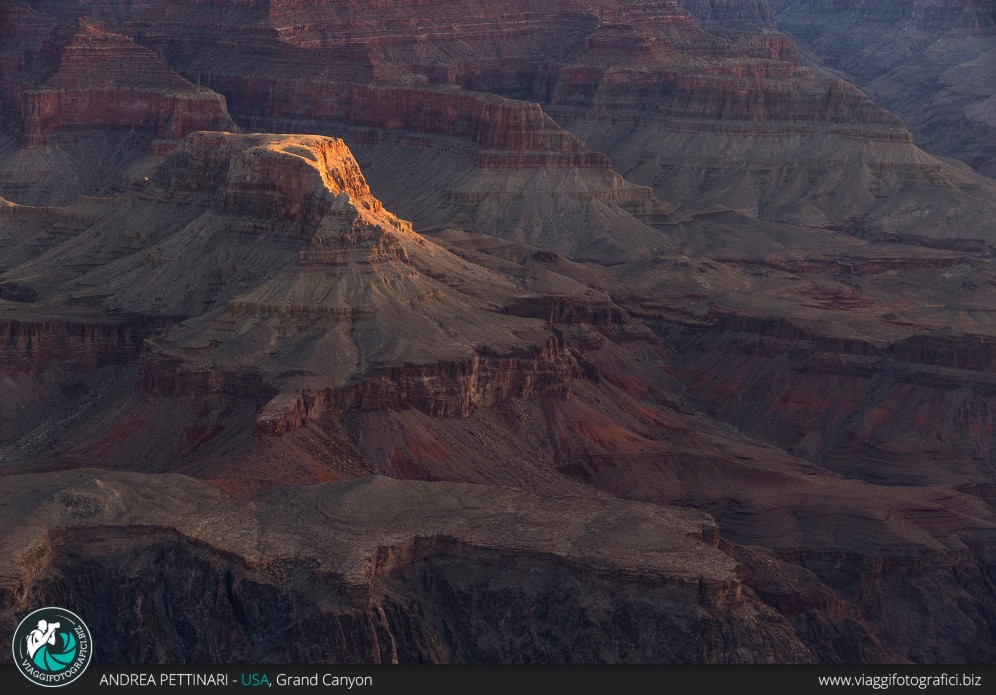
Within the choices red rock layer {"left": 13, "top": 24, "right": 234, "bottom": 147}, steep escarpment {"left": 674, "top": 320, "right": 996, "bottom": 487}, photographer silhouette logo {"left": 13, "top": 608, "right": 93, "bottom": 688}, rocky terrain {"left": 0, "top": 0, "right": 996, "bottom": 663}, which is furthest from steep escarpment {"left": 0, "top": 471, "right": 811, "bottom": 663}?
red rock layer {"left": 13, "top": 24, "right": 234, "bottom": 147}

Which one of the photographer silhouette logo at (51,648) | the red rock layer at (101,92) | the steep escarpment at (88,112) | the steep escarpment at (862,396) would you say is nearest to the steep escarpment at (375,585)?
the photographer silhouette logo at (51,648)

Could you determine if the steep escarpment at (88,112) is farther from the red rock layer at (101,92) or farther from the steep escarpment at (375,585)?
the steep escarpment at (375,585)

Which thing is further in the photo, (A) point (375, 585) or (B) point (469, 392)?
(B) point (469, 392)

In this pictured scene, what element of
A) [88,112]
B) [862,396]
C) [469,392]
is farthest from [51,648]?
[88,112]

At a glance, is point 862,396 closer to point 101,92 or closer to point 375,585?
point 375,585

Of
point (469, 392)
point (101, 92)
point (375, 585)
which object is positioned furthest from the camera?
point (101, 92)
